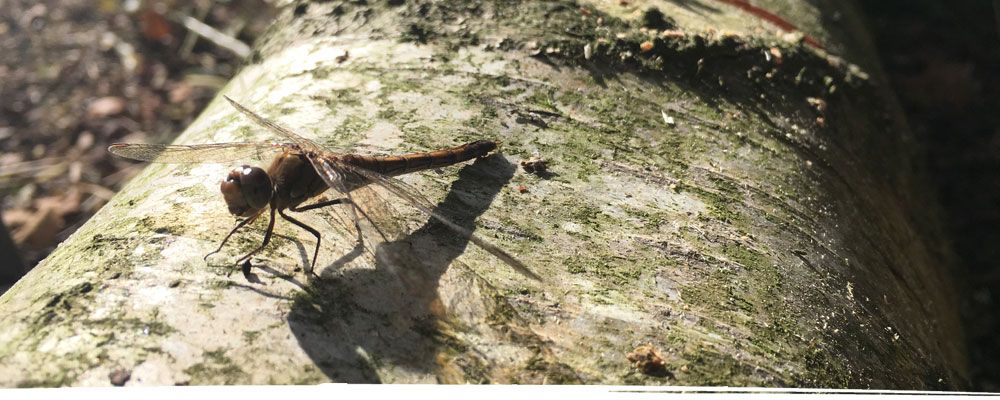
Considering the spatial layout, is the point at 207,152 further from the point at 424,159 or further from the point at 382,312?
the point at 382,312

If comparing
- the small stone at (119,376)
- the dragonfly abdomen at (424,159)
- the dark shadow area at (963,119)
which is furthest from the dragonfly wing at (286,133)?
the dark shadow area at (963,119)

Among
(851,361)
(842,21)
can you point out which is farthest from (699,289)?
(842,21)

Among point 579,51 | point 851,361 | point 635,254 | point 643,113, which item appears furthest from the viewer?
point 579,51

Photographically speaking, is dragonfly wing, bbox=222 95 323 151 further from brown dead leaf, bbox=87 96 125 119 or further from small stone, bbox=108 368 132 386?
brown dead leaf, bbox=87 96 125 119

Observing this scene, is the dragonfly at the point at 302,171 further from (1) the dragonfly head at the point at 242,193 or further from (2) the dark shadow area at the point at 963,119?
(2) the dark shadow area at the point at 963,119

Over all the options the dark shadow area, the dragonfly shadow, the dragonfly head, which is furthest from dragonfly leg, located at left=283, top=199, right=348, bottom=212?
the dark shadow area

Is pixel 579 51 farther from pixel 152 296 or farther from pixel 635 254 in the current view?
pixel 152 296
